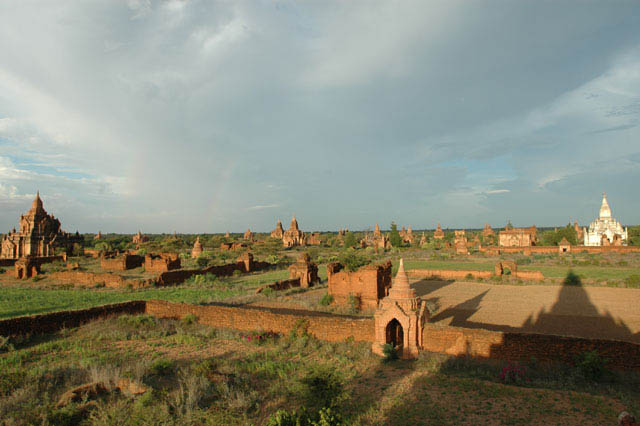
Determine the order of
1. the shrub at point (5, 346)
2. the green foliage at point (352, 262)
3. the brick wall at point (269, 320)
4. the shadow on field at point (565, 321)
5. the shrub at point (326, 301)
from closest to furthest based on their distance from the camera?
1. the shrub at point (5, 346)
2. the brick wall at point (269, 320)
3. the shadow on field at point (565, 321)
4. the shrub at point (326, 301)
5. the green foliage at point (352, 262)

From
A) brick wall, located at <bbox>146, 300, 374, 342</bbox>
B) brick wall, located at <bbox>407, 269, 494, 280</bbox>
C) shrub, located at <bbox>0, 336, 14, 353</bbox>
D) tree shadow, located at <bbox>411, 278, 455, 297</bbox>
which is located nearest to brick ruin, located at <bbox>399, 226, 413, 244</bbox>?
brick wall, located at <bbox>407, 269, 494, 280</bbox>

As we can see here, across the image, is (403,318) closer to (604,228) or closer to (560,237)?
(560,237)

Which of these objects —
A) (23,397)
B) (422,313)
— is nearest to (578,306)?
(422,313)

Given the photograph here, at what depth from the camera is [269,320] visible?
42.9ft

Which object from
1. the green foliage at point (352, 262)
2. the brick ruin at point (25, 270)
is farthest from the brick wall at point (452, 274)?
the brick ruin at point (25, 270)

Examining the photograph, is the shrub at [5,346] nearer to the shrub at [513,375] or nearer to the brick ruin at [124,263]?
the shrub at [513,375]

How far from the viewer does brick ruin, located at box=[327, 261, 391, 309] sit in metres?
18.0

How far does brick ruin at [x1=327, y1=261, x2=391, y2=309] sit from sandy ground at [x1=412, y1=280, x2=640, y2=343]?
3015 mm

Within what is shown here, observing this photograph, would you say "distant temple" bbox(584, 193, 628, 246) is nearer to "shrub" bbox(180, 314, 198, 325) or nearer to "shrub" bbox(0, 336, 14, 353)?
"shrub" bbox(180, 314, 198, 325)

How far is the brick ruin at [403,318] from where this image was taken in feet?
33.7

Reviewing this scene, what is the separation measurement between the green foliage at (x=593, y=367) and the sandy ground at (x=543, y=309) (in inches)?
199

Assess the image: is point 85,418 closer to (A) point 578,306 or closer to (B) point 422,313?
(B) point 422,313

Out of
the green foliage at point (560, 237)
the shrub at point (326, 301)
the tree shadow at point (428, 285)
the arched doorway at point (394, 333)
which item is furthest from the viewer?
the green foliage at point (560, 237)

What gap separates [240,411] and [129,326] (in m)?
9.30
